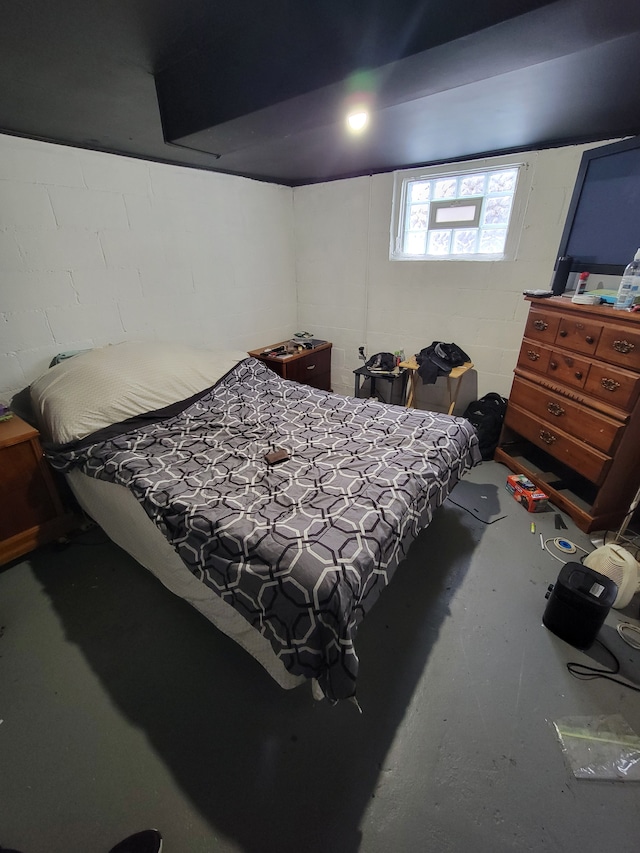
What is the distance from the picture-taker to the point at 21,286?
2045mm

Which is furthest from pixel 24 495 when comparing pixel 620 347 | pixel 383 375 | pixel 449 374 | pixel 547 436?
pixel 620 347

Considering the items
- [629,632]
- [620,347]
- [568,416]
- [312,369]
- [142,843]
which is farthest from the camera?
[312,369]

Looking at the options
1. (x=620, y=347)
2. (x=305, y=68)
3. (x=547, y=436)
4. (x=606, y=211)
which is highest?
(x=305, y=68)

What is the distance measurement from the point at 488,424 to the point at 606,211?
149 cm

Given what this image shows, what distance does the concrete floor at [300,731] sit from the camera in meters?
1.03

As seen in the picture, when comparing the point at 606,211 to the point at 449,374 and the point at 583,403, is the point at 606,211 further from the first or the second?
the point at 449,374

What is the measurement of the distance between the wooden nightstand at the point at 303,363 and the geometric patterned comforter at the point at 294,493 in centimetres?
91

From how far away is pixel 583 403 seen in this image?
2.02 metres

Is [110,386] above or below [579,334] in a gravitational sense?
below

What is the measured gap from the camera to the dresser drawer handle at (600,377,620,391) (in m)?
1.83

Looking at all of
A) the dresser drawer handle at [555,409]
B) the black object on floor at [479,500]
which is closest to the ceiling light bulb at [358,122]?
the dresser drawer handle at [555,409]

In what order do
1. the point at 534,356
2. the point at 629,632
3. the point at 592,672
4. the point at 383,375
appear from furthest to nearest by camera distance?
the point at 383,375
the point at 534,356
the point at 629,632
the point at 592,672

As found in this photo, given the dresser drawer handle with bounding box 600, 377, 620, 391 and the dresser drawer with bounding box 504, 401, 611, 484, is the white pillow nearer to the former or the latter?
the dresser drawer with bounding box 504, 401, 611, 484

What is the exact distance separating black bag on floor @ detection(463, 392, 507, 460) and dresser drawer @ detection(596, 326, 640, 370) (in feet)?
3.18
